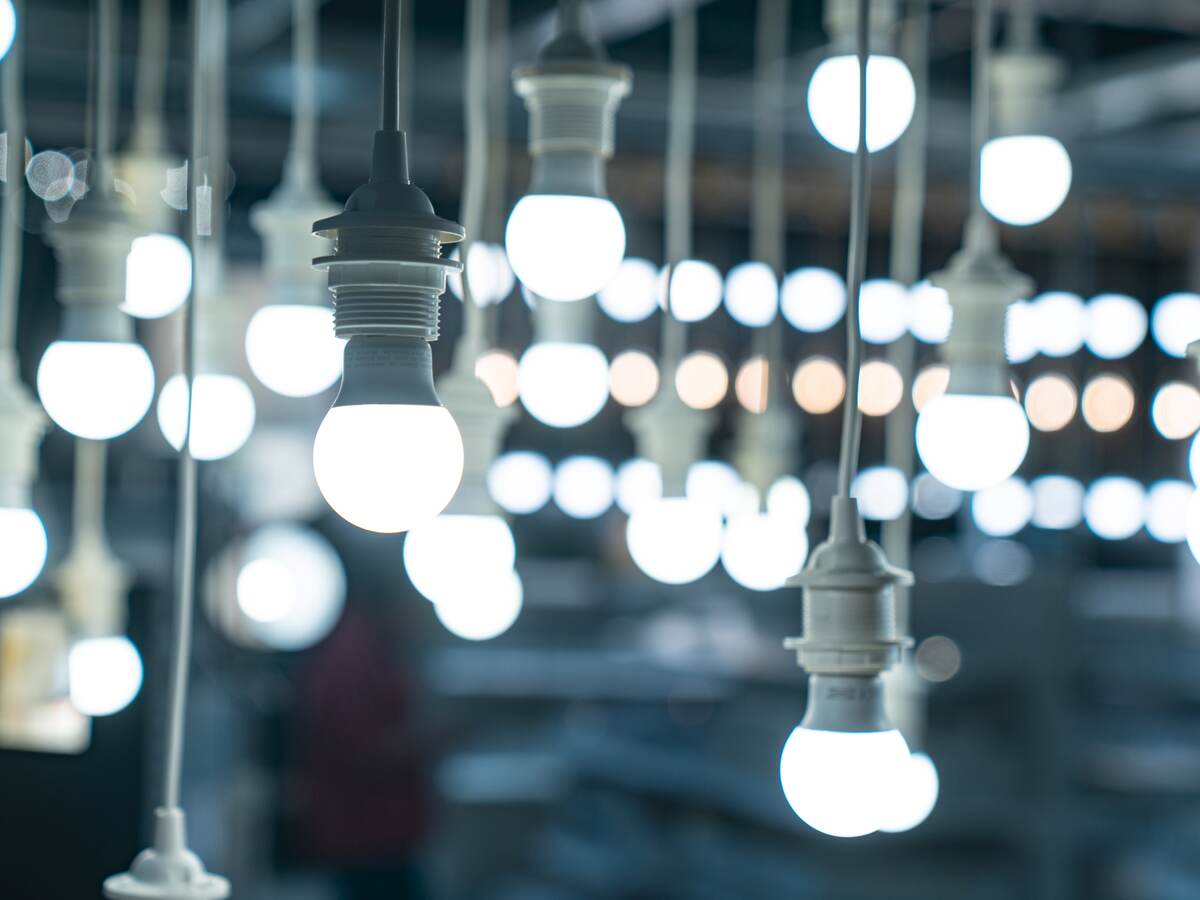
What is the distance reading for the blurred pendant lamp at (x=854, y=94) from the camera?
1.57 m

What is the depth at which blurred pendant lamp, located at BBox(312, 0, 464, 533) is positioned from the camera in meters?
0.95

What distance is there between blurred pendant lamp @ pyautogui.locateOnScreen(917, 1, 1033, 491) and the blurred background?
0.97 ft

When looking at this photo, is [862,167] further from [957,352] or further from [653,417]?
[653,417]

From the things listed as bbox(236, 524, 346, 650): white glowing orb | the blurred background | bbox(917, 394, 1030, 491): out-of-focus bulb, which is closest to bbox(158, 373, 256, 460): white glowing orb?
the blurred background

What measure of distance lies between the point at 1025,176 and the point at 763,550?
1.02m

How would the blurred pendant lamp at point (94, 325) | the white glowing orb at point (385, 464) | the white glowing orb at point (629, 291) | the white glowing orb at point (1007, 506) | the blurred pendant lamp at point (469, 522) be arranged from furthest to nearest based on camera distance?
the white glowing orb at point (1007, 506) → the white glowing orb at point (629, 291) → the blurred pendant lamp at point (469, 522) → the blurred pendant lamp at point (94, 325) → the white glowing orb at point (385, 464)

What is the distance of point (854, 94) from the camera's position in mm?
1613

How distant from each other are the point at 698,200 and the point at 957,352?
27.6ft

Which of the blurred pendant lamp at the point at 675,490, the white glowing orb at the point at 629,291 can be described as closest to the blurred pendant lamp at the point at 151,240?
the blurred pendant lamp at the point at 675,490

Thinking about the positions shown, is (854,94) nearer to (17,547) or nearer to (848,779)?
(848,779)

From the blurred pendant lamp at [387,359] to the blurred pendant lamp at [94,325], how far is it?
1.68ft

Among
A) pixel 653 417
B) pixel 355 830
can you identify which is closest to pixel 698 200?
pixel 355 830

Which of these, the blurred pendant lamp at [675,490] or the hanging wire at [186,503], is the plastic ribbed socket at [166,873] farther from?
the blurred pendant lamp at [675,490]

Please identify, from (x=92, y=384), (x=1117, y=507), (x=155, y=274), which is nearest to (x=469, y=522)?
(x=92, y=384)
